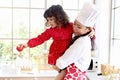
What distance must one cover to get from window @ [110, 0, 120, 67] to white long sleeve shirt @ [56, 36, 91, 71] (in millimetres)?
1679

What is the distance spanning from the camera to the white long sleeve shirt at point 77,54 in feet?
4.75

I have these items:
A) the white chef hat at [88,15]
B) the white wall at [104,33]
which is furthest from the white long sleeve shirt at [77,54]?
the white wall at [104,33]

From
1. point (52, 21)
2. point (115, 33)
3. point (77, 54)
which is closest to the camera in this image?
point (77, 54)

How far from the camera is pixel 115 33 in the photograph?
3258mm

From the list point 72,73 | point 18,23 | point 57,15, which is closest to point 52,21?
point 57,15

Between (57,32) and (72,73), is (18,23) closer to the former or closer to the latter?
(57,32)

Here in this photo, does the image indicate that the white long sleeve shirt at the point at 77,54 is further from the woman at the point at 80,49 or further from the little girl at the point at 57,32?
the little girl at the point at 57,32

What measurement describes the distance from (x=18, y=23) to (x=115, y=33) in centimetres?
144

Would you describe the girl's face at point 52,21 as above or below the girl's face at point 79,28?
above

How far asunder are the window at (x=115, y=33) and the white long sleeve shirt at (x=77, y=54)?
5.51 feet

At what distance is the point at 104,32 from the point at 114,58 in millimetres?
414

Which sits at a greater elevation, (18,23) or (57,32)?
(18,23)

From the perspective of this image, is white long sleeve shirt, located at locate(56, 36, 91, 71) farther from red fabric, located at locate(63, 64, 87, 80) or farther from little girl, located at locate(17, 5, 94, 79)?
little girl, located at locate(17, 5, 94, 79)

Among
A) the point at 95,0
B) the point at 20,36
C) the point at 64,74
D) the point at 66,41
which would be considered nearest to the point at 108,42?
the point at 95,0
